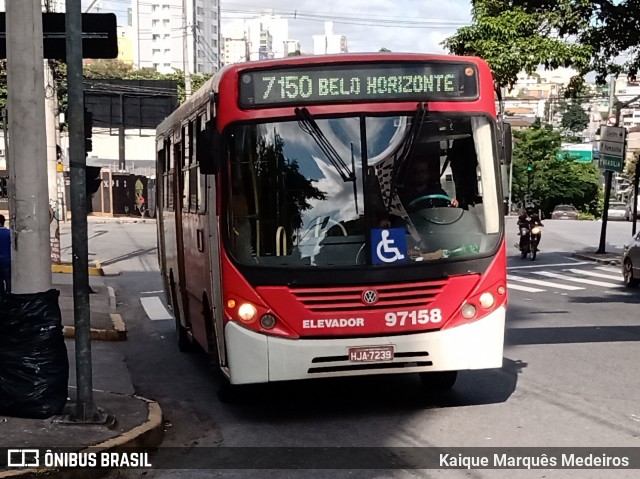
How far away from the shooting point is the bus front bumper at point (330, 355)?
8047 mm

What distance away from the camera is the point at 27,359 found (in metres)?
7.91

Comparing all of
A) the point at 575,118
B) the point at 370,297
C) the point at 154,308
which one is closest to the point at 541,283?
the point at 154,308

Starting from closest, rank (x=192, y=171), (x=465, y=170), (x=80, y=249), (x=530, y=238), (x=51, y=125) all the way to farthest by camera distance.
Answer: (x=80, y=249) → (x=465, y=170) → (x=192, y=171) → (x=51, y=125) → (x=530, y=238)

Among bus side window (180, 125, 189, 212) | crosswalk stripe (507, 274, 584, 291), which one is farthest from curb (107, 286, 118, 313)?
crosswalk stripe (507, 274, 584, 291)

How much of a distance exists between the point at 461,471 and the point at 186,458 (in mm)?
2114

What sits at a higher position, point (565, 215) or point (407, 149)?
point (407, 149)

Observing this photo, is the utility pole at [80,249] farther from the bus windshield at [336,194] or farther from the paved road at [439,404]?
the bus windshield at [336,194]

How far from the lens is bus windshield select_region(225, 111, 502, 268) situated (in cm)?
814

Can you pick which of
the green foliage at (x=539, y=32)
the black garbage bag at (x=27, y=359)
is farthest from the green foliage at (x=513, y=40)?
the black garbage bag at (x=27, y=359)

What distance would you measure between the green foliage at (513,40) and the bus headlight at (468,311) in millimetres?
11929

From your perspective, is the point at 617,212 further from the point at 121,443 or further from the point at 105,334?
the point at 121,443

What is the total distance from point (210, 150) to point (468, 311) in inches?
102

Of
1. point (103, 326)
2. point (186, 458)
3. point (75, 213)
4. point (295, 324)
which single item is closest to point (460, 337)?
point (295, 324)

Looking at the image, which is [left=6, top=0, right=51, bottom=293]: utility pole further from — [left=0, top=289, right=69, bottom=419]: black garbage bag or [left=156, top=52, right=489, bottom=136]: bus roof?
[left=156, top=52, right=489, bottom=136]: bus roof
